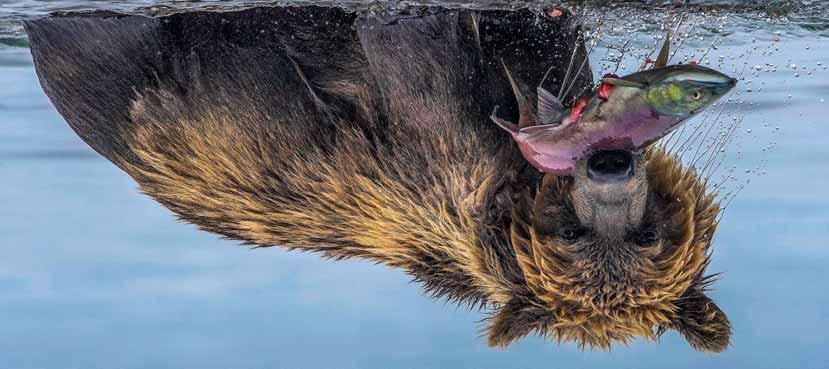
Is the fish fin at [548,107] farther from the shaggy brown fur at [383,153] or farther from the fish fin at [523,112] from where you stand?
the shaggy brown fur at [383,153]

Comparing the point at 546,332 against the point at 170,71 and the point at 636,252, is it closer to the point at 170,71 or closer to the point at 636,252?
the point at 636,252

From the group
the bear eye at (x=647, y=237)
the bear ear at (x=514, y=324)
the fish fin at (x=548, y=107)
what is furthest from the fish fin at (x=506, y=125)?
the bear ear at (x=514, y=324)

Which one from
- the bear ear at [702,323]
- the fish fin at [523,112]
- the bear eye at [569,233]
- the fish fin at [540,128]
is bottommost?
the bear ear at [702,323]

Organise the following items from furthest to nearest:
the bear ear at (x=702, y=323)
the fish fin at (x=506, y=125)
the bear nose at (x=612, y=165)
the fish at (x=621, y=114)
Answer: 1. the bear ear at (x=702, y=323)
2. the fish fin at (x=506, y=125)
3. the bear nose at (x=612, y=165)
4. the fish at (x=621, y=114)

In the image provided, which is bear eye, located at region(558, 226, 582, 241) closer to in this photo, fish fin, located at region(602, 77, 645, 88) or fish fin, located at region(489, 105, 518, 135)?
fish fin, located at region(489, 105, 518, 135)

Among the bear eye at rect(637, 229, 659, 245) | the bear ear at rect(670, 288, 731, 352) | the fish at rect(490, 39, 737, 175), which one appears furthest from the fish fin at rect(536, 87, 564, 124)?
the bear ear at rect(670, 288, 731, 352)

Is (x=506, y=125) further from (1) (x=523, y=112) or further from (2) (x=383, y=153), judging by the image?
(2) (x=383, y=153)

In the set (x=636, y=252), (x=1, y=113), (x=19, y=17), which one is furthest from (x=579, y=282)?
(x=1, y=113)
